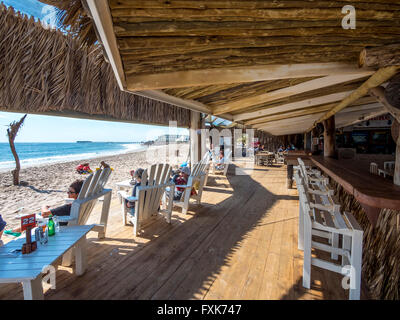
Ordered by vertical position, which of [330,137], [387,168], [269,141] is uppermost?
[269,141]

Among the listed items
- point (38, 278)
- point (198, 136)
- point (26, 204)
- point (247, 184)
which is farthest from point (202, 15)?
point (26, 204)

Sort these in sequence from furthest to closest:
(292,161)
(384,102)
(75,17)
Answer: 1. (292,161)
2. (75,17)
3. (384,102)

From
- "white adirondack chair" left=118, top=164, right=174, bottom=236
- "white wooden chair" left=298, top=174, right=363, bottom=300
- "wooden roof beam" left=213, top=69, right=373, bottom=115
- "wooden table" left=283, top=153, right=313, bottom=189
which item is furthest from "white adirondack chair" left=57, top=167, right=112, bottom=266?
"wooden table" left=283, top=153, right=313, bottom=189

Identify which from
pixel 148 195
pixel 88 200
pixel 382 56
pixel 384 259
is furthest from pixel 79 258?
pixel 382 56

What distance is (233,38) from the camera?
130cm

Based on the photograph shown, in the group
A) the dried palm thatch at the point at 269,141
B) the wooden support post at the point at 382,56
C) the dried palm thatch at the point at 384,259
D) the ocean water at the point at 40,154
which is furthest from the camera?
the ocean water at the point at 40,154

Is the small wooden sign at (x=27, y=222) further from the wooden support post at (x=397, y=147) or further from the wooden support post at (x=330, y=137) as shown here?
the wooden support post at (x=330, y=137)

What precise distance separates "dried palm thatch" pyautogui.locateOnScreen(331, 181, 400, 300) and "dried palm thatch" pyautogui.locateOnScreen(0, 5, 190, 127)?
165 inches

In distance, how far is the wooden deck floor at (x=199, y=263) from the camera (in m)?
1.79

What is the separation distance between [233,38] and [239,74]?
433 mm

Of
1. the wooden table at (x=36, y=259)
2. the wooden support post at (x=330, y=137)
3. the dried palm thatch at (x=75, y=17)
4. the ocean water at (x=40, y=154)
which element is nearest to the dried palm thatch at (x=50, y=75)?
the dried palm thatch at (x=75, y=17)

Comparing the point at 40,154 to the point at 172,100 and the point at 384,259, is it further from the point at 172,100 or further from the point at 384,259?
the point at 384,259

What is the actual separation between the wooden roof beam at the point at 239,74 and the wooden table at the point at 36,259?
60.5 inches

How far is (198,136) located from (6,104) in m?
4.27
